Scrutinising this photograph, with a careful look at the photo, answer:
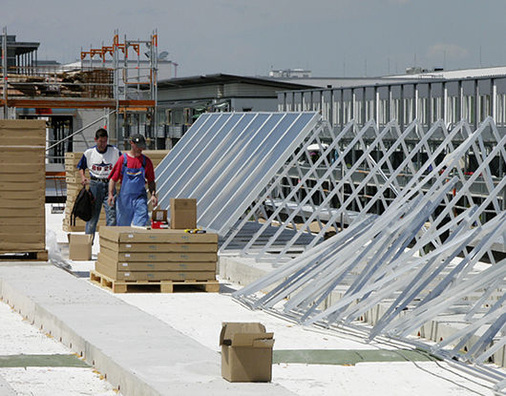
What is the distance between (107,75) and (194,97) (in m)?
26.5

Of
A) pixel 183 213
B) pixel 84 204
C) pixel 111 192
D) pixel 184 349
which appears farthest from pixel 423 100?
pixel 184 349

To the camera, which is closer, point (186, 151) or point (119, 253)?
point (119, 253)

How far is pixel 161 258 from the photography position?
13.6 meters

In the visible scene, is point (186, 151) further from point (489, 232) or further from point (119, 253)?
point (489, 232)

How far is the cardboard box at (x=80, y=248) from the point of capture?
55.0 feet

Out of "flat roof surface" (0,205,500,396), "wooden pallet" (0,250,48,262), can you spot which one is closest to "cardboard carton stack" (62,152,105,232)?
"wooden pallet" (0,250,48,262)

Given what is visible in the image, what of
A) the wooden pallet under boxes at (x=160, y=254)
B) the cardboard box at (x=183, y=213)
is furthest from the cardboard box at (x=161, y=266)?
the cardboard box at (x=183, y=213)

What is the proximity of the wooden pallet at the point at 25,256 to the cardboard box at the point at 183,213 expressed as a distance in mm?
1788

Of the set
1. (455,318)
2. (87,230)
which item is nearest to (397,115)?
(87,230)

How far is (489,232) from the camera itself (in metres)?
10.5

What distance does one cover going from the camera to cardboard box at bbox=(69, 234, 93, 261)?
55.0ft

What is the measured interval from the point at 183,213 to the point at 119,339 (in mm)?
4664

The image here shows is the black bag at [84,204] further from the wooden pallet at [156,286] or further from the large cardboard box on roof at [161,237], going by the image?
the large cardboard box on roof at [161,237]

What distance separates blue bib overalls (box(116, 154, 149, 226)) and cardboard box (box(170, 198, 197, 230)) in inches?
56.4
